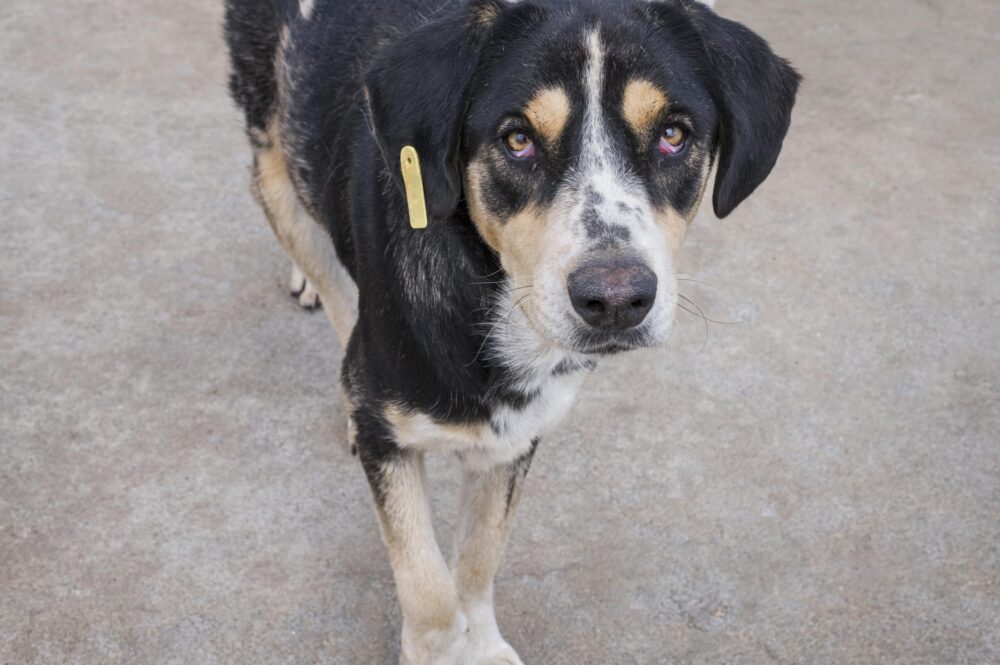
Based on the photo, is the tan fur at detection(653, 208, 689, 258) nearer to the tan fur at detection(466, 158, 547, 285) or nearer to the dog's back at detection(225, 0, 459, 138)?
the tan fur at detection(466, 158, 547, 285)

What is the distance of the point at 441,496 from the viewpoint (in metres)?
3.83

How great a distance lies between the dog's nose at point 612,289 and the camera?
7.96 ft

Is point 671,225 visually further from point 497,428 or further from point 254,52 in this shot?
point 254,52

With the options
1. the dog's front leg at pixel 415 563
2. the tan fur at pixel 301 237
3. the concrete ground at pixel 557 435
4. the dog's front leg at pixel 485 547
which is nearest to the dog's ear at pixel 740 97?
the dog's front leg at pixel 485 547

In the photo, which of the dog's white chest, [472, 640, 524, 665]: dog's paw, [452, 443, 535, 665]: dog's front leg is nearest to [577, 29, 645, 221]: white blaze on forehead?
the dog's white chest

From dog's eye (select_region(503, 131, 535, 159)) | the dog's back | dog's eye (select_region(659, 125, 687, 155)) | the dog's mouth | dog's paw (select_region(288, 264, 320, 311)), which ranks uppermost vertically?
dog's eye (select_region(659, 125, 687, 155))

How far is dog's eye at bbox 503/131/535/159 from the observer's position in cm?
264

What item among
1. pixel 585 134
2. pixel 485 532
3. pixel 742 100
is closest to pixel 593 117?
pixel 585 134

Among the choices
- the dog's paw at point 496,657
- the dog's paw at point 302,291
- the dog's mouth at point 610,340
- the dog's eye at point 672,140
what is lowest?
the dog's paw at point 302,291

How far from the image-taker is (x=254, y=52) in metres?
4.09

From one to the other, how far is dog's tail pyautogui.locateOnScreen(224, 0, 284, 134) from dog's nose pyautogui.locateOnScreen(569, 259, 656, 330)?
1982 mm

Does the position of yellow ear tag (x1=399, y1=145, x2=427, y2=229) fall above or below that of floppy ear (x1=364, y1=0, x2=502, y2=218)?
below

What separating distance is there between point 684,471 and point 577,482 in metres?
0.38

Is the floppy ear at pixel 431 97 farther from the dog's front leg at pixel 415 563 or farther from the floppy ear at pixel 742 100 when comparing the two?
the dog's front leg at pixel 415 563
